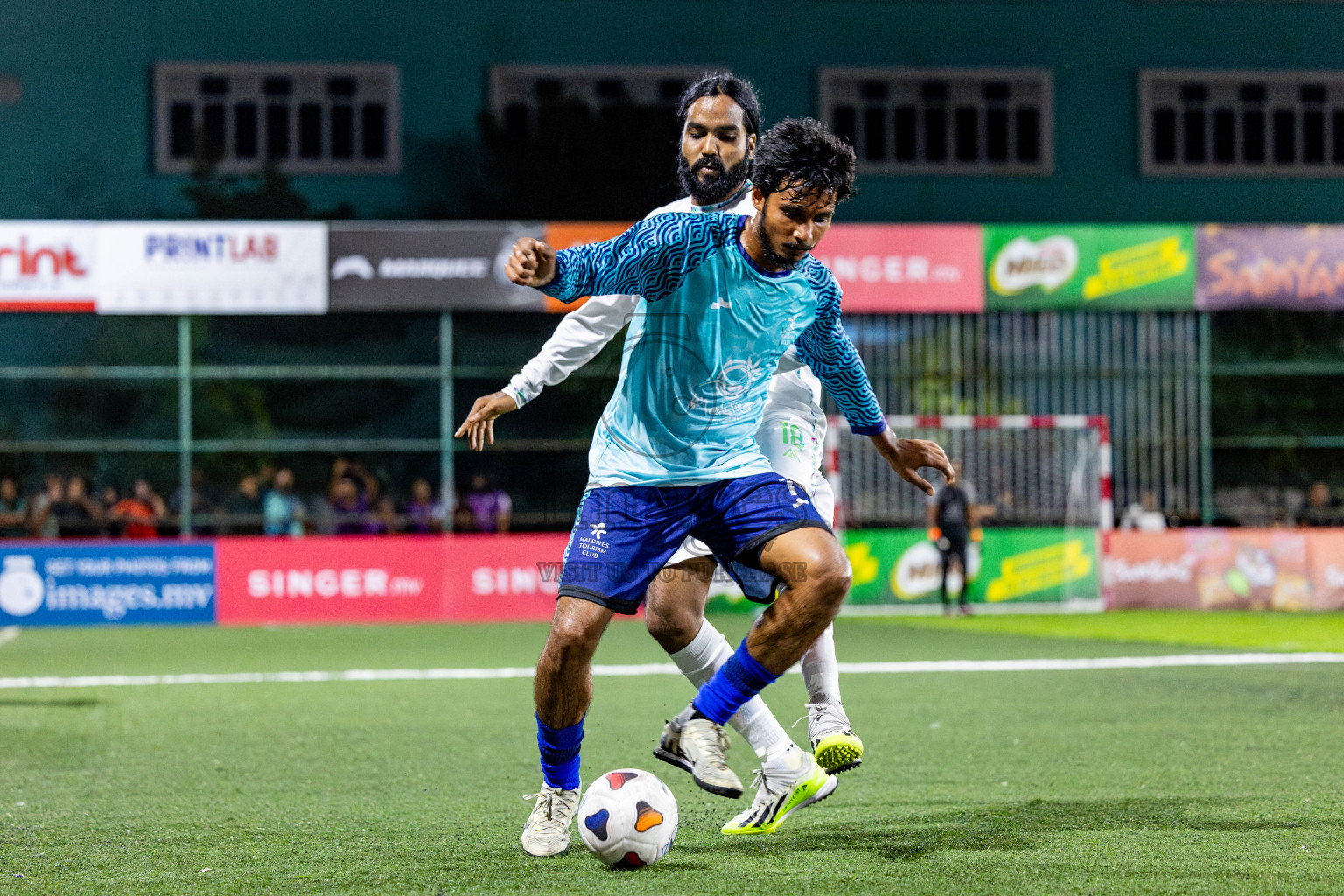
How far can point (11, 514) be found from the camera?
1986cm

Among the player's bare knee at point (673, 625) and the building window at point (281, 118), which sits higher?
the building window at point (281, 118)

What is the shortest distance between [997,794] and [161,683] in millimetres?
7170

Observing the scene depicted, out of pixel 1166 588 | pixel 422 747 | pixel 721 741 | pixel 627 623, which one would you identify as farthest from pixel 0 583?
pixel 721 741

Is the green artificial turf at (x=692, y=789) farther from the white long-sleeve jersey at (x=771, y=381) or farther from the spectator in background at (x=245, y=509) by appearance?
the spectator in background at (x=245, y=509)

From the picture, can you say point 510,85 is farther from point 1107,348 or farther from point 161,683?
point 161,683

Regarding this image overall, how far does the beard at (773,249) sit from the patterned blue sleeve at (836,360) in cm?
24

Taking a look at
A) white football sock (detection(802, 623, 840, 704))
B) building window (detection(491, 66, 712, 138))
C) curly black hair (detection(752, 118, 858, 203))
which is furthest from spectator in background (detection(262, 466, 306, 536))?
curly black hair (detection(752, 118, 858, 203))

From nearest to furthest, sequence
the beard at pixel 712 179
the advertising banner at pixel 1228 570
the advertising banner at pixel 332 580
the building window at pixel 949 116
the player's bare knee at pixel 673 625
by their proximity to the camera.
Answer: the player's bare knee at pixel 673 625, the beard at pixel 712 179, the advertising banner at pixel 332 580, the advertising banner at pixel 1228 570, the building window at pixel 949 116

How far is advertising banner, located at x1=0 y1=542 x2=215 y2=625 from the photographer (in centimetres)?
1784

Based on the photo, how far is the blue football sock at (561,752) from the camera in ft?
16.2

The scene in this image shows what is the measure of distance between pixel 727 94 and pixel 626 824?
2.60 m

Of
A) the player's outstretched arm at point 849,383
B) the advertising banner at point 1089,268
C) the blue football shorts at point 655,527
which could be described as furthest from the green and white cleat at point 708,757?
the advertising banner at point 1089,268

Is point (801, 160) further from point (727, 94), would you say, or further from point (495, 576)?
point (495, 576)

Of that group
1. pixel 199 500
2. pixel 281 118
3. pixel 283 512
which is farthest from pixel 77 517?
pixel 281 118
